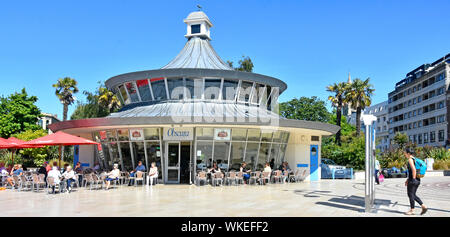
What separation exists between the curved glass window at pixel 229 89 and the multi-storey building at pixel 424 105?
5347 cm

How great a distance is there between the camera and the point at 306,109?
59.2 metres

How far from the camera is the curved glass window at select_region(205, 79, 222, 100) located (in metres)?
23.4

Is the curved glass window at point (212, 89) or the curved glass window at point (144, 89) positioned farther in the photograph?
the curved glass window at point (144, 89)

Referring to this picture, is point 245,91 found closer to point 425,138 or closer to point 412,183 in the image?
point 412,183

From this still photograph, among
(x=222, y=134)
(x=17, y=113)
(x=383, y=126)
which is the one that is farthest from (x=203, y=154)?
(x=383, y=126)

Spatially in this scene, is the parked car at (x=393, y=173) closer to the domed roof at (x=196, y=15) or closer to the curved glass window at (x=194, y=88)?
the curved glass window at (x=194, y=88)

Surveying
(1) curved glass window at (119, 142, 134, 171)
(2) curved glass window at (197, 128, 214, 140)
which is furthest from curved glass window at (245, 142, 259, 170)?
(1) curved glass window at (119, 142, 134, 171)

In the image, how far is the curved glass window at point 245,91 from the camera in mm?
24062

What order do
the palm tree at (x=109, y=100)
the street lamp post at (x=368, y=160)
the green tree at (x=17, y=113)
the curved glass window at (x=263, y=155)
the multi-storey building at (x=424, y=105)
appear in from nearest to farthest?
the street lamp post at (x=368, y=160), the curved glass window at (x=263, y=155), the palm tree at (x=109, y=100), the green tree at (x=17, y=113), the multi-storey building at (x=424, y=105)

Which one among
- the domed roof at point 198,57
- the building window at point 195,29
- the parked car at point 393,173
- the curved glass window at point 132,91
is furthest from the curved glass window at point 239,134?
the parked car at point 393,173

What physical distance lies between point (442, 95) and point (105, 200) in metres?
67.6

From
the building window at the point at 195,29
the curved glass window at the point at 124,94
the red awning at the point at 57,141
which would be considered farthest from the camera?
the building window at the point at 195,29

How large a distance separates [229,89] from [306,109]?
37392mm
